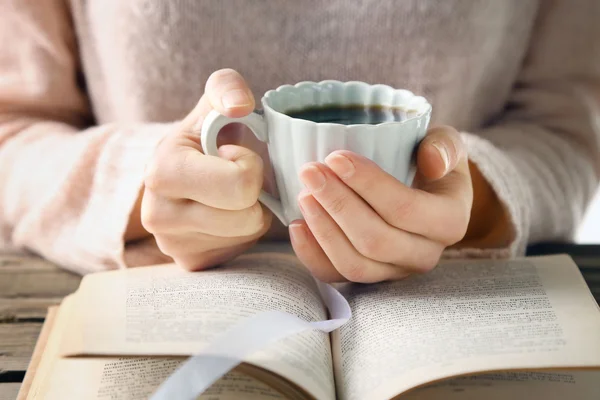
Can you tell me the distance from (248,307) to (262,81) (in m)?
0.33

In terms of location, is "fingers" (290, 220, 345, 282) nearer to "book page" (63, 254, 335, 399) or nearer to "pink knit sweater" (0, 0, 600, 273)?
"book page" (63, 254, 335, 399)

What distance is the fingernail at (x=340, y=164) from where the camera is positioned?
0.38m

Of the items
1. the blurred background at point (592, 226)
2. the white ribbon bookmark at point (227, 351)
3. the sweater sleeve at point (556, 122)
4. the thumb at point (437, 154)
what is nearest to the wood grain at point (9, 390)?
the white ribbon bookmark at point (227, 351)

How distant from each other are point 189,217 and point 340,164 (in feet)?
0.45

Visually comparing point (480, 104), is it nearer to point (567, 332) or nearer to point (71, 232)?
point (567, 332)

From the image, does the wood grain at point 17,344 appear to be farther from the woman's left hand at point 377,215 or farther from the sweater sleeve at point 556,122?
the sweater sleeve at point 556,122

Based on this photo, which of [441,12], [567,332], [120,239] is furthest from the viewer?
[441,12]

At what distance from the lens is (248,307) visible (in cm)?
42

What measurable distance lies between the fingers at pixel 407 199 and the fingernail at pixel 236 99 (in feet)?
0.27

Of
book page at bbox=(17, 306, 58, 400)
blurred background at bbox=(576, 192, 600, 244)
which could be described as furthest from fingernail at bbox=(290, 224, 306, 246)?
blurred background at bbox=(576, 192, 600, 244)

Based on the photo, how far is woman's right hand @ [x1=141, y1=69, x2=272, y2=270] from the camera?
16.5 inches

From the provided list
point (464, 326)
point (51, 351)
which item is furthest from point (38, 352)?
point (464, 326)

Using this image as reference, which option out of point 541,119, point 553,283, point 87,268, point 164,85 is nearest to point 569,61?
point 541,119

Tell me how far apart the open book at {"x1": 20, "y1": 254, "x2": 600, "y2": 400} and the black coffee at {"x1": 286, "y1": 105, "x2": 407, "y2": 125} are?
14 cm
